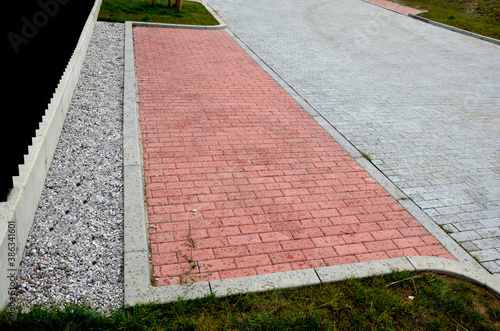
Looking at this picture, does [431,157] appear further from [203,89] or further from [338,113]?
[203,89]

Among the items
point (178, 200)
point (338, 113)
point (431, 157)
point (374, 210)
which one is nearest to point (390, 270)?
point (374, 210)

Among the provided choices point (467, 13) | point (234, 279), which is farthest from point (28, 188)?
point (467, 13)

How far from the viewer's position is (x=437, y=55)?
1409 centimetres

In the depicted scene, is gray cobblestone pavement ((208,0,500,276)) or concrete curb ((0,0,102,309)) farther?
gray cobblestone pavement ((208,0,500,276))

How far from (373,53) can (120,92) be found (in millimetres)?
8156

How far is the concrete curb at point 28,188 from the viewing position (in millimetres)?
3695

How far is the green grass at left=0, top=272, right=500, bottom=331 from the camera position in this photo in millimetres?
3590

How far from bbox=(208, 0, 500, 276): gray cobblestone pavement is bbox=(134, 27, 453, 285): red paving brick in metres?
0.62

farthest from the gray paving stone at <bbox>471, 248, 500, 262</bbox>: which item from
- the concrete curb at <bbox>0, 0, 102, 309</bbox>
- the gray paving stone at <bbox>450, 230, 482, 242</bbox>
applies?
the concrete curb at <bbox>0, 0, 102, 309</bbox>

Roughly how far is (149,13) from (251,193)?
37.2ft

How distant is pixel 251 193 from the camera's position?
576cm

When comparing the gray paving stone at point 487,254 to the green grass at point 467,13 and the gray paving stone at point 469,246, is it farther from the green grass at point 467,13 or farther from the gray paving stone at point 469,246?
the green grass at point 467,13

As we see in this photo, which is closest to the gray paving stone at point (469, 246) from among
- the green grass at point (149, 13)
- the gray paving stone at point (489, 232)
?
the gray paving stone at point (489, 232)

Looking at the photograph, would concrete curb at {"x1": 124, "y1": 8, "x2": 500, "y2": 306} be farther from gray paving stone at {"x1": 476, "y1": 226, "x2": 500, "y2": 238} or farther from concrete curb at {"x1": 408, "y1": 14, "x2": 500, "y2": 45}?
concrete curb at {"x1": 408, "y1": 14, "x2": 500, "y2": 45}
